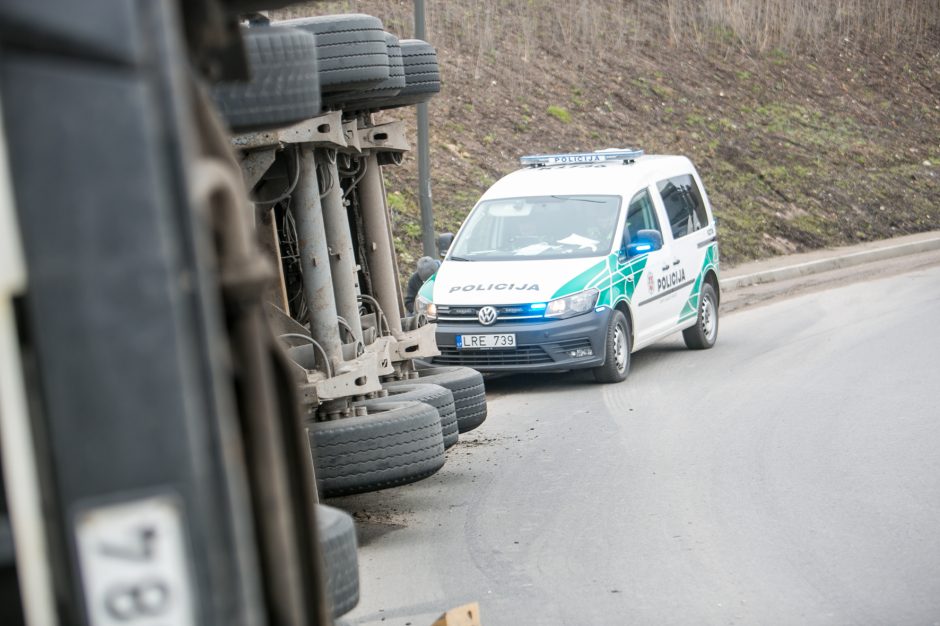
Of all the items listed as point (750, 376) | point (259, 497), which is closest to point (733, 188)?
point (750, 376)

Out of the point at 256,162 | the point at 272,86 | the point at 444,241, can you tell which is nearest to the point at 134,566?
the point at 272,86

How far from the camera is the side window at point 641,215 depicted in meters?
13.3

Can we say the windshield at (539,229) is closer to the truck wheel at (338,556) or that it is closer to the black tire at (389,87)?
the black tire at (389,87)

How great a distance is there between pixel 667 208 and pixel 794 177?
1397 cm

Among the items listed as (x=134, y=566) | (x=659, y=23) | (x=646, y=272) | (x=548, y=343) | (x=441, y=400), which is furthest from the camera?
(x=659, y=23)

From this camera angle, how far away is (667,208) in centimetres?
1419

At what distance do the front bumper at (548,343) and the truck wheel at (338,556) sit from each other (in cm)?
848

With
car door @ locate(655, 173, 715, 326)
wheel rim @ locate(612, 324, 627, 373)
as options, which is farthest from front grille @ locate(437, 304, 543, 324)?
car door @ locate(655, 173, 715, 326)

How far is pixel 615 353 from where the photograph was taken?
1267 centimetres

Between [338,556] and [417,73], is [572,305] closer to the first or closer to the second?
[417,73]

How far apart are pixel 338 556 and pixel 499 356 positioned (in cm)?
880

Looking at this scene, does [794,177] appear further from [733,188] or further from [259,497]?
[259,497]

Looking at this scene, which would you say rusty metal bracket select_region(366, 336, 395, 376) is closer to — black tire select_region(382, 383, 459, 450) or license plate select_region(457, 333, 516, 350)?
black tire select_region(382, 383, 459, 450)

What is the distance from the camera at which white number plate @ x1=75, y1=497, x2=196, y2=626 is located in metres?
1.65
